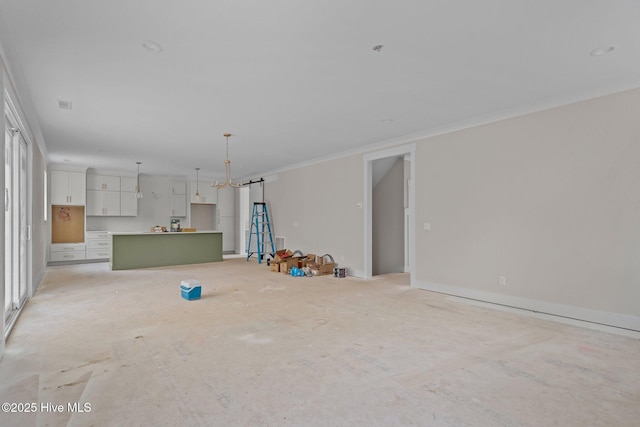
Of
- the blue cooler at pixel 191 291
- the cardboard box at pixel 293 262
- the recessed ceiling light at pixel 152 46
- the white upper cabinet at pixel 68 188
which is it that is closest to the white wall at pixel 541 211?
the cardboard box at pixel 293 262

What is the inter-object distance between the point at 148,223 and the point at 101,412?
985 cm

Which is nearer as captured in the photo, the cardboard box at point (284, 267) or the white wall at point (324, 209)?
the white wall at point (324, 209)

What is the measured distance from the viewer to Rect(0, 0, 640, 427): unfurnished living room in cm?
232

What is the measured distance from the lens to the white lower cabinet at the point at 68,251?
904 centimetres

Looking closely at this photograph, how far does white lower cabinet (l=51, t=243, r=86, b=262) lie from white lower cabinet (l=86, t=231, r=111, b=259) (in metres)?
0.16

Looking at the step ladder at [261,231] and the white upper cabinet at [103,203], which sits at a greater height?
the white upper cabinet at [103,203]

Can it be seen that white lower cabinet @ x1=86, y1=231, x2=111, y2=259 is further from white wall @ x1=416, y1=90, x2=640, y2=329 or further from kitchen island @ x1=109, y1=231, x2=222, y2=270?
white wall @ x1=416, y1=90, x2=640, y2=329

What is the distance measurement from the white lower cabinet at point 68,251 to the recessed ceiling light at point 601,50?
1119cm

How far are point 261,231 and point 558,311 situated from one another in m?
7.77

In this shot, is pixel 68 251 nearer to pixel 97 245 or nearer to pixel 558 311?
pixel 97 245

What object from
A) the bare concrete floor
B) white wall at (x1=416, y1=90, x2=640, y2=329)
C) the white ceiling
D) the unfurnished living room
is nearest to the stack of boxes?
the unfurnished living room

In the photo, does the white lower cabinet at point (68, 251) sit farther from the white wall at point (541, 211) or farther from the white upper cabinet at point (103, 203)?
the white wall at point (541, 211)

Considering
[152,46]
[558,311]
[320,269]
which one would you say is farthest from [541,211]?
[152,46]

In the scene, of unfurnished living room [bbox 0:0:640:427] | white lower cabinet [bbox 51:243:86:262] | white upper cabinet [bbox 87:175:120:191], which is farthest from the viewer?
white upper cabinet [bbox 87:175:120:191]
